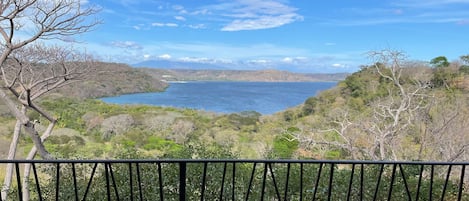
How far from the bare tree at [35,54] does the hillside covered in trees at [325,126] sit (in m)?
1.31

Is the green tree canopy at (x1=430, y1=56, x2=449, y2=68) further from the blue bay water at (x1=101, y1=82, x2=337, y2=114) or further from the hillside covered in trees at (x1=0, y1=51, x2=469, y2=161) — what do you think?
the blue bay water at (x1=101, y1=82, x2=337, y2=114)

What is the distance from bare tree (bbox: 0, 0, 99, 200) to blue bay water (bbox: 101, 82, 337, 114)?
71.0ft

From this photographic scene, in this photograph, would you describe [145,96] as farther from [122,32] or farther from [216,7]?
[216,7]

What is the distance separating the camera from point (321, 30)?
2923cm

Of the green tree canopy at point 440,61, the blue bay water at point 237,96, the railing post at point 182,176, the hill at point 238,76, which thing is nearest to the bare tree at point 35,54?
the railing post at point 182,176

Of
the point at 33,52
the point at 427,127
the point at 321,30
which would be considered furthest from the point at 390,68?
the point at 321,30

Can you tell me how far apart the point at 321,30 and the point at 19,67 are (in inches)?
1024

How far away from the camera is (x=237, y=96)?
42.2m

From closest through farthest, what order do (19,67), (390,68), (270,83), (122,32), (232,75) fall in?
(19,67) < (390,68) < (122,32) < (270,83) < (232,75)

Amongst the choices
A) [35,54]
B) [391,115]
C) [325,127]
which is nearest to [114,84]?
[35,54]

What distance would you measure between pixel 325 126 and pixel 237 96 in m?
30.7

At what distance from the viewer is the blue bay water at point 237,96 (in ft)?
109

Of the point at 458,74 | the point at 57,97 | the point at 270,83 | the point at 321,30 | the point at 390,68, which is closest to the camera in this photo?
the point at 390,68

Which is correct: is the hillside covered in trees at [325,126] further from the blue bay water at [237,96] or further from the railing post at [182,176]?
the blue bay water at [237,96]
